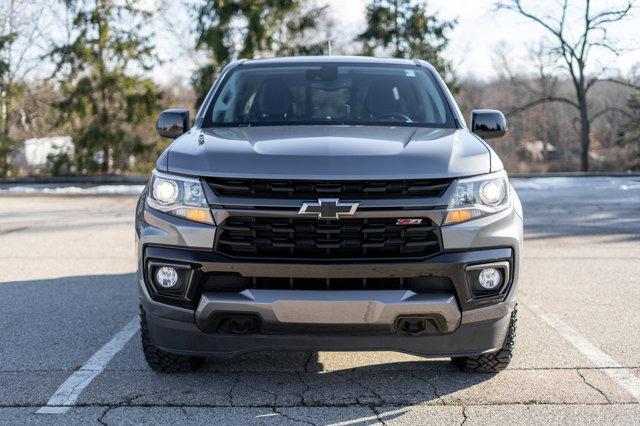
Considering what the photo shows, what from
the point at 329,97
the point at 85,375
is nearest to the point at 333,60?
the point at 329,97

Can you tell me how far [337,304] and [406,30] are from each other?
29.4 m

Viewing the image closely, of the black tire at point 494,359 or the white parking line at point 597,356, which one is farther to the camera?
the black tire at point 494,359

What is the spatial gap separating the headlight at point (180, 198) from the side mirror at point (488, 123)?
2241mm

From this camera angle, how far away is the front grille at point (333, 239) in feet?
12.4

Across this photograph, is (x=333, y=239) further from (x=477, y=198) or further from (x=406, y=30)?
(x=406, y=30)

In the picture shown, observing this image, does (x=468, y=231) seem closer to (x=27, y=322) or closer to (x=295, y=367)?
(x=295, y=367)

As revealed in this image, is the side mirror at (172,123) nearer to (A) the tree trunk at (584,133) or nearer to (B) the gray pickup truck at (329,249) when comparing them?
(B) the gray pickup truck at (329,249)

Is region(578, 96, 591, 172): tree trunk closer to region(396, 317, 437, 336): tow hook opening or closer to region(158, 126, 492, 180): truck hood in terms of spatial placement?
region(158, 126, 492, 180): truck hood

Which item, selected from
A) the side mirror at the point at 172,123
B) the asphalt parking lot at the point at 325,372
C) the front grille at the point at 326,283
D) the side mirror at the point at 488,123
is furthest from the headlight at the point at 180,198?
the side mirror at the point at 488,123

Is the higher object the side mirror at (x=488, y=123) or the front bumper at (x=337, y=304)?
the side mirror at (x=488, y=123)

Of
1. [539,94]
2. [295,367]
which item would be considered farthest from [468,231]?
[539,94]

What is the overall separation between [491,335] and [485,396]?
33cm

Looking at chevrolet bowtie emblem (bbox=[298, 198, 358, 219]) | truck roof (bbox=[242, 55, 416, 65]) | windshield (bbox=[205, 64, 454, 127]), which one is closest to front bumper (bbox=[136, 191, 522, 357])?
chevrolet bowtie emblem (bbox=[298, 198, 358, 219])

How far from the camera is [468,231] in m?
3.85
